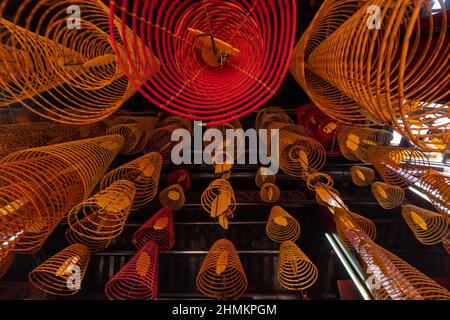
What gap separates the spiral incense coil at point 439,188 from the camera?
199 cm

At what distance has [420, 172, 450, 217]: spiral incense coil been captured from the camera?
6.53 feet

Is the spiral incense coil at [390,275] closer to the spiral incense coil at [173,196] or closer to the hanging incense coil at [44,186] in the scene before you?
the spiral incense coil at [173,196]

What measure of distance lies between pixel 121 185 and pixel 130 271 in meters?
0.78

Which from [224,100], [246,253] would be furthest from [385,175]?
[224,100]

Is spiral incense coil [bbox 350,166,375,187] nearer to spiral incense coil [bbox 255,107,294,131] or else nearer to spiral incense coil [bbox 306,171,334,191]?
spiral incense coil [bbox 306,171,334,191]

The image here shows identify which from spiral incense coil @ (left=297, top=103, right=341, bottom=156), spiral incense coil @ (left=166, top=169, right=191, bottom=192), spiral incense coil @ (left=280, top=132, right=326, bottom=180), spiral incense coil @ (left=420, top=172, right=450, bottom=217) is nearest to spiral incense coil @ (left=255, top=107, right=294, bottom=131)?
spiral incense coil @ (left=297, top=103, right=341, bottom=156)

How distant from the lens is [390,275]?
1525 mm

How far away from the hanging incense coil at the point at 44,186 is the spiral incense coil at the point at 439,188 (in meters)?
2.63

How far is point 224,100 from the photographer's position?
96 centimetres

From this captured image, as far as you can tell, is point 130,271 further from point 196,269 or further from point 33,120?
point 33,120

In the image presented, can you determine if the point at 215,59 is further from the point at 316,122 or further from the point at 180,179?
the point at 180,179

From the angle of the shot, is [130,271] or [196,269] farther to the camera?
[196,269]

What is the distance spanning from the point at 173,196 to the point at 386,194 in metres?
2.38

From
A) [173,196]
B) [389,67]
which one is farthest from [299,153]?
[389,67]
